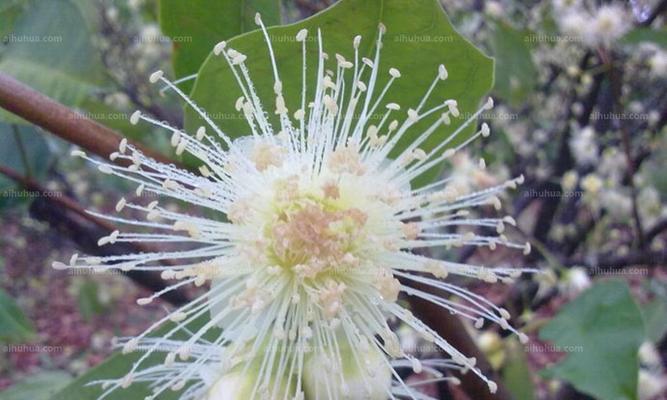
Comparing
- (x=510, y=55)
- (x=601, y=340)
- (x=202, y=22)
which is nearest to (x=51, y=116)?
(x=202, y=22)

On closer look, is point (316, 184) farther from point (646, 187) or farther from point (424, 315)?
point (646, 187)

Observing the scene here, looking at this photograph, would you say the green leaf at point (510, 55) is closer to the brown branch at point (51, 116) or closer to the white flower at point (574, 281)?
the white flower at point (574, 281)

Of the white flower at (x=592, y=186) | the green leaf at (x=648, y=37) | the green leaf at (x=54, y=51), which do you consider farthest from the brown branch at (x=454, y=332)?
the white flower at (x=592, y=186)

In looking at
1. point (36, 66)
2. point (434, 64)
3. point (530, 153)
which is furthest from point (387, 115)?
point (530, 153)

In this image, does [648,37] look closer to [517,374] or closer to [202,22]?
[517,374]

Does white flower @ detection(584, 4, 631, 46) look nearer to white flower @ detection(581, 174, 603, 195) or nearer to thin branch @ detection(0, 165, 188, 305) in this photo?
white flower @ detection(581, 174, 603, 195)

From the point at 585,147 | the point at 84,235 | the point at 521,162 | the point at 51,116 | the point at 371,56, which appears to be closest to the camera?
the point at 51,116
